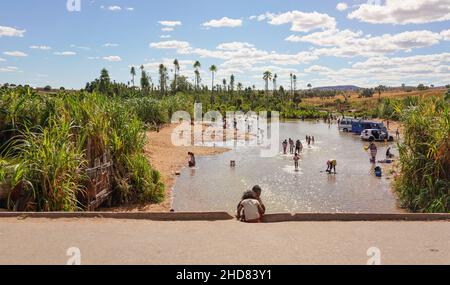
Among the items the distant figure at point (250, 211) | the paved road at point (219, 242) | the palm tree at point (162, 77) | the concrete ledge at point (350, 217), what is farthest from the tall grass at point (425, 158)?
the palm tree at point (162, 77)

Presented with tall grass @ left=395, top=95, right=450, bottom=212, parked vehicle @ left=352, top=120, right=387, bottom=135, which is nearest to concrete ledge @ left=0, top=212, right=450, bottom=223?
tall grass @ left=395, top=95, right=450, bottom=212

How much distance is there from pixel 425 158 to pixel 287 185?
29.7ft

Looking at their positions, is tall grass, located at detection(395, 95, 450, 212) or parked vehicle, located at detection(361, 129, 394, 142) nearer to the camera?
tall grass, located at detection(395, 95, 450, 212)

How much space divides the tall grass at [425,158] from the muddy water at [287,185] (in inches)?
77.1

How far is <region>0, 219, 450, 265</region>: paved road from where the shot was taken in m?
5.88

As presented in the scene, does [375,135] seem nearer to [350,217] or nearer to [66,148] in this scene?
[66,148]

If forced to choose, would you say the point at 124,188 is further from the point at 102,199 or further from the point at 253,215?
the point at 253,215

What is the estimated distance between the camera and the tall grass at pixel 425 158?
1274 cm

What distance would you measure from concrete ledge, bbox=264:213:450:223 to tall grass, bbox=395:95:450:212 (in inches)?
177

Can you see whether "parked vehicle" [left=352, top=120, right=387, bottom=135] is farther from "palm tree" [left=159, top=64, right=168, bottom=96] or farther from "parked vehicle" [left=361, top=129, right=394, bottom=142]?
"palm tree" [left=159, top=64, right=168, bottom=96]

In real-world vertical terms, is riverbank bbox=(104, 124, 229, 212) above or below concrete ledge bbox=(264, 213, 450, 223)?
below

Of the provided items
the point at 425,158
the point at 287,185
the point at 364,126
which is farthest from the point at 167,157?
the point at 364,126

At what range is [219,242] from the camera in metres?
6.65
